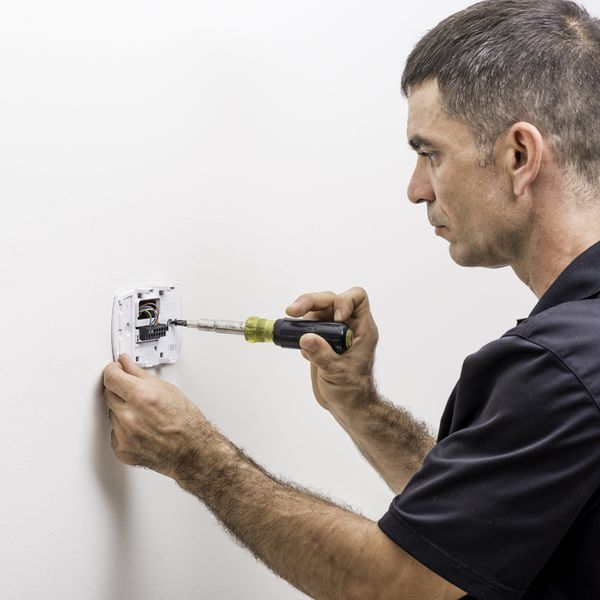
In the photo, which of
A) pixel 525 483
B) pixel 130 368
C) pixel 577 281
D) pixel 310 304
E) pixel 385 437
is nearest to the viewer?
pixel 525 483

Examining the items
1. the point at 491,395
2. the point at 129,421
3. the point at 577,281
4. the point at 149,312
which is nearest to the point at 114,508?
the point at 129,421

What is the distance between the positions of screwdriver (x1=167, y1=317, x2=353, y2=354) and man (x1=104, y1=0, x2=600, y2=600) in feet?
0.06

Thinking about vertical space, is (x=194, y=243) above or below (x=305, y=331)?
above

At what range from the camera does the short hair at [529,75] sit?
0.87 m

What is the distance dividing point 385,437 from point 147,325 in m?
0.40

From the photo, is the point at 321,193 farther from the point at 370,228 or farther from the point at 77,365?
the point at 77,365

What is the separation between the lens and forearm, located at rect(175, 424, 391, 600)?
0.82 m

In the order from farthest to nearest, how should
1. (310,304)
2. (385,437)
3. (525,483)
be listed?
(385,437) → (310,304) → (525,483)

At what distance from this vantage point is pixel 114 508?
0.96m

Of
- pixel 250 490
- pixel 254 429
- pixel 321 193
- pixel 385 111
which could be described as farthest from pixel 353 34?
pixel 250 490

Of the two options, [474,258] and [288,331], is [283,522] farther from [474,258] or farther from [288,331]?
[474,258]

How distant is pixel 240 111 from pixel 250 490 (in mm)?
504

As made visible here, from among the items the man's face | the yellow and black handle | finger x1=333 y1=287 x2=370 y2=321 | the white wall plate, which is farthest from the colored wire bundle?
the man's face

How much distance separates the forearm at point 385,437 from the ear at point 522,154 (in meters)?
0.40
